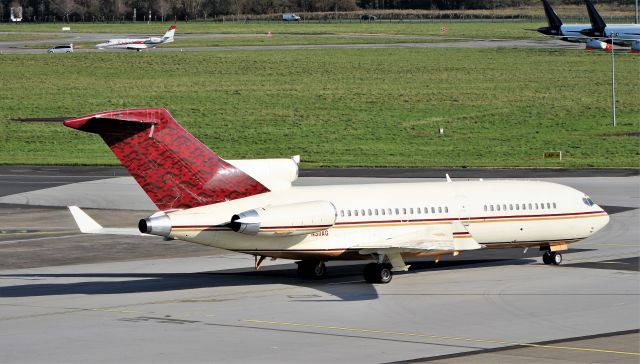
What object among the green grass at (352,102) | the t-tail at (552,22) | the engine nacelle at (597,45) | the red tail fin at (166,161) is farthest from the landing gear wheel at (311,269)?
the t-tail at (552,22)

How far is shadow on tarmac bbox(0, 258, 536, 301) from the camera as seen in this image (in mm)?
39094

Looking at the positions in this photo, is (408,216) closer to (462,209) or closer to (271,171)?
(462,209)

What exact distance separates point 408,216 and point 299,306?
6339 millimetres

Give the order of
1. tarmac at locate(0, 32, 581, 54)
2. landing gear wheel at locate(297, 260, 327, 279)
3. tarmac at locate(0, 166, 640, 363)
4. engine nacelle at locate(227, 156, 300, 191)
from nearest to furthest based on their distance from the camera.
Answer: tarmac at locate(0, 166, 640, 363), engine nacelle at locate(227, 156, 300, 191), landing gear wheel at locate(297, 260, 327, 279), tarmac at locate(0, 32, 581, 54)

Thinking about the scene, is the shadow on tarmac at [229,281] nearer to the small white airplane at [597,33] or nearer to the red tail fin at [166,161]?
the red tail fin at [166,161]

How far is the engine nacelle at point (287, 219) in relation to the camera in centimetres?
3669

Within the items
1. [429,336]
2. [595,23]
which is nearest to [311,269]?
[429,336]

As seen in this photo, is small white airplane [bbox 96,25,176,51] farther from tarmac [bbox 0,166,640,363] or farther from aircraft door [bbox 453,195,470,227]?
aircraft door [bbox 453,195,470,227]

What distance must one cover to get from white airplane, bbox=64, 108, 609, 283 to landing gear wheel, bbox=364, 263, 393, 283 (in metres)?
0.03

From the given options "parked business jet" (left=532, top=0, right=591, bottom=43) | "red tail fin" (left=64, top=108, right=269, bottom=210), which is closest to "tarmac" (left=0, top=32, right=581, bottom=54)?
"parked business jet" (left=532, top=0, right=591, bottom=43)

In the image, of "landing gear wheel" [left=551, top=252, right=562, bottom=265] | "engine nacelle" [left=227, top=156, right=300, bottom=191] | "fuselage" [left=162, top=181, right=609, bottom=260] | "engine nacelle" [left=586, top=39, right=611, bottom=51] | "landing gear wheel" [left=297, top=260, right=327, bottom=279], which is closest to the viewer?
"fuselage" [left=162, top=181, right=609, bottom=260]

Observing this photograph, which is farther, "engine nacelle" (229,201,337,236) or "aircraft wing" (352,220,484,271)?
"aircraft wing" (352,220,484,271)

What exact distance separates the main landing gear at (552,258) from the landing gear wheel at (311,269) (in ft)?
29.3

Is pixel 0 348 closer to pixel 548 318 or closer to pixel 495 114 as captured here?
pixel 548 318
